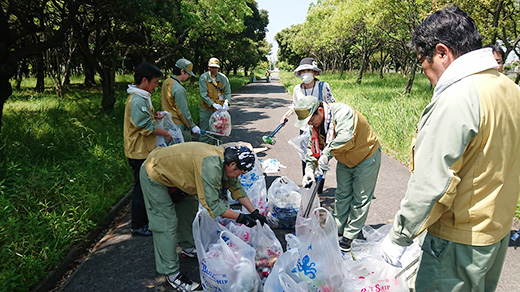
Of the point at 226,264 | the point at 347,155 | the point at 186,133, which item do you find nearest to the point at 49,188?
the point at 186,133

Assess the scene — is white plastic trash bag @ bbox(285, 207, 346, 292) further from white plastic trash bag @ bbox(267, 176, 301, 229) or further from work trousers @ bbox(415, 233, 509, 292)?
white plastic trash bag @ bbox(267, 176, 301, 229)

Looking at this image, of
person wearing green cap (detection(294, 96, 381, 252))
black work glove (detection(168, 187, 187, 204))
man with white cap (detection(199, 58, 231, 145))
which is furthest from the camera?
man with white cap (detection(199, 58, 231, 145))

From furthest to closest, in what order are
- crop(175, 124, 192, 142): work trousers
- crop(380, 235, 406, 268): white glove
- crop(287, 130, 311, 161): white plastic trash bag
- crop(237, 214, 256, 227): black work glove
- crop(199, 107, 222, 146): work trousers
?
crop(199, 107, 222, 146): work trousers, crop(175, 124, 192, 142): work trousers, crop(287, 130, 311, 161): white plastic trash bag, crop(237, 214, 256, 227): black work glove, crop(380, 235, 406, 268): white glove

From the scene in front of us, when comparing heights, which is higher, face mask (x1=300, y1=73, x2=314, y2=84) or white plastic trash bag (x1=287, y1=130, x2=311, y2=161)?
face mask (x1=300, y1=73, x2=314, y2=84)

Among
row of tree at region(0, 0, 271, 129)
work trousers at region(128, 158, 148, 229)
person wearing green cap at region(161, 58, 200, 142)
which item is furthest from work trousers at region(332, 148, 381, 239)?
row of tree at region(0, 0, 271, 129)

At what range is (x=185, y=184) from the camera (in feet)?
7.84

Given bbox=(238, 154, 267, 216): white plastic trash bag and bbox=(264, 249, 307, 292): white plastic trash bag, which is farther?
bbox=(238, 154, 267, 216): white plastic trash bag

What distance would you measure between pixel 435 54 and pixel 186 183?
75.1 inches

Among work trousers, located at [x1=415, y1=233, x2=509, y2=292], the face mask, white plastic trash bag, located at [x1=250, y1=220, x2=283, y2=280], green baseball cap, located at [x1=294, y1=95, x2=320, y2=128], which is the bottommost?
white plastic trash bag, located at [x1=250, y1=220, x2=283, y2=280]

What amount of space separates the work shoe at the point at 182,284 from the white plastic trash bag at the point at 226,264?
18 centimetres

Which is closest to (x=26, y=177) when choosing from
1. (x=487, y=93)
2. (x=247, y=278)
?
(x=247, y=278)

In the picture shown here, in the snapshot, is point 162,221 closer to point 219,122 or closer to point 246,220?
point 246,220

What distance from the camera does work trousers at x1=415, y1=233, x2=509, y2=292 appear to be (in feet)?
4.14

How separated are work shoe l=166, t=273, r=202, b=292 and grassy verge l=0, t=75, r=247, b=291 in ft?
3.76
